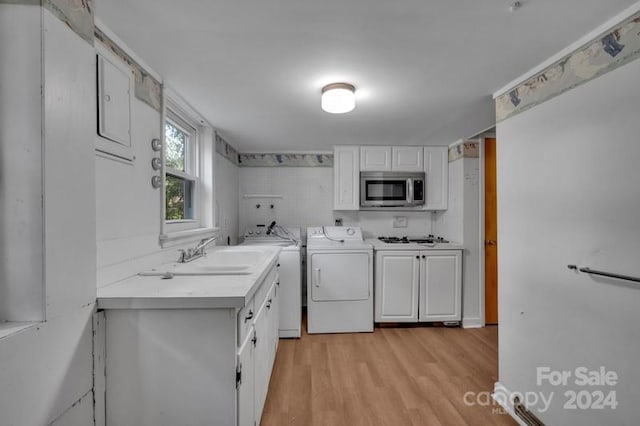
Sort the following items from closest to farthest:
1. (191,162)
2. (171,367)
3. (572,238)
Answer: (171,367) → (572,238) → (191,162)

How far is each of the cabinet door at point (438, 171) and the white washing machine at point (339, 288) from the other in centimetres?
115

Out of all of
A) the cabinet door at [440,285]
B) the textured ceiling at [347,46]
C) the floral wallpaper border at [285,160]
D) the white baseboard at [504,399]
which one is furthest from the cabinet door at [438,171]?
the white baseboard at [504,399]

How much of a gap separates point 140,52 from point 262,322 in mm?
1593

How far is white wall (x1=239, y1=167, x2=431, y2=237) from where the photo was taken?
139 inches

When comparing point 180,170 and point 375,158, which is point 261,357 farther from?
point 375,158

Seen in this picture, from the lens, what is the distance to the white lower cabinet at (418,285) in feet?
9.41

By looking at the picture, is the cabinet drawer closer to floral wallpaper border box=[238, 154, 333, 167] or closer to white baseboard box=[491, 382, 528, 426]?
white baseboard box=[491, 382, 528, 426]

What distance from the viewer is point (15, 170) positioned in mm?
755

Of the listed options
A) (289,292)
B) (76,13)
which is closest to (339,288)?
(289,292)

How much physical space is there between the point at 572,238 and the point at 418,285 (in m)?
1.74

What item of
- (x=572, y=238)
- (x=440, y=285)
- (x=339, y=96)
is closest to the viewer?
(x=572, y=238)

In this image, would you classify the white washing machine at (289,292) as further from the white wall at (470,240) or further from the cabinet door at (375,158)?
the white wall at (470,240)

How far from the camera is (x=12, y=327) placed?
72 centimetres

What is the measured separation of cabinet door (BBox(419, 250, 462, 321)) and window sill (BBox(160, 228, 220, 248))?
2184 mm
